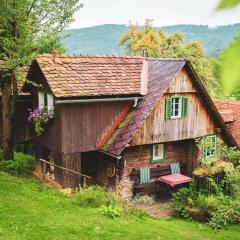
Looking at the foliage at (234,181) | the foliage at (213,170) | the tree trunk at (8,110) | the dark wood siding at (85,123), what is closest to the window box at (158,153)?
the foliage at (213,170)

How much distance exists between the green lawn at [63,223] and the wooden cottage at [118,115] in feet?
8.22

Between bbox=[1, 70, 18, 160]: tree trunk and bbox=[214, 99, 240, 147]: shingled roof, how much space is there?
11830 millimetres

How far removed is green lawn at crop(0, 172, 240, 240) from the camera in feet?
34.7

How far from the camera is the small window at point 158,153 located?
57.9 ft

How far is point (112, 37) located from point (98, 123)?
110274 mm

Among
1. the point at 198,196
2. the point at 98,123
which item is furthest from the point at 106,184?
the point at 198,196

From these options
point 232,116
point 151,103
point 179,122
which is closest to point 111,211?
point 151,103

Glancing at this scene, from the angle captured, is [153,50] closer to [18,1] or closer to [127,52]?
[127,52]

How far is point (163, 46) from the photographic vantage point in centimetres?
4206

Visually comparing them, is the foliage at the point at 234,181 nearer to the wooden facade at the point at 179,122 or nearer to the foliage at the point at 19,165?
the wooden facade at the point at 179,122

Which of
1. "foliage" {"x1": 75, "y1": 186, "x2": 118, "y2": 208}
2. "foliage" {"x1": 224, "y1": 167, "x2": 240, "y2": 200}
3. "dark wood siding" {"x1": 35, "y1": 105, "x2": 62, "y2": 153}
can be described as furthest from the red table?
"dark wood siding" {"x1": 35, "y1": 105, "x2": 62, "y2": 153}

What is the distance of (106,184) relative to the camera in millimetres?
17188

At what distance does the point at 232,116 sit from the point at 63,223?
46.7 feet

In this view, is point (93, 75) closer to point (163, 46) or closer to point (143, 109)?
point (143, 109)
